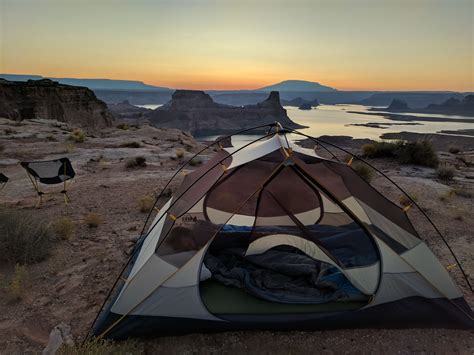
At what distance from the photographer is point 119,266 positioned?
16.8ft

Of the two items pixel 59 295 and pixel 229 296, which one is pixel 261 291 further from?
pixel 59 295

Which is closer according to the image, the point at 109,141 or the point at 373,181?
the point at 373,181

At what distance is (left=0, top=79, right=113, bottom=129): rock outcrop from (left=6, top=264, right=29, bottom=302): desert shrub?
30.5 meters

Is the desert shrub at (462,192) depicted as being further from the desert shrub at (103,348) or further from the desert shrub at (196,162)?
the desert shrub at (103,348)

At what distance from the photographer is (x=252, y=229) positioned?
5508 mm

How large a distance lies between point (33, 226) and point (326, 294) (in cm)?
479

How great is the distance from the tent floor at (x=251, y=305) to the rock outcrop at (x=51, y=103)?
3261cm

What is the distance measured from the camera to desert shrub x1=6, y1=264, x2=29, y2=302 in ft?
13.5

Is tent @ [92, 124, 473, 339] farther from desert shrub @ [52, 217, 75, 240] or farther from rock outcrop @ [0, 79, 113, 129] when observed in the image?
rock outcrop @ [0, 79, 113, 129]

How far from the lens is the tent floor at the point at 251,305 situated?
3814 mm

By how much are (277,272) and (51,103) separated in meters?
37.7

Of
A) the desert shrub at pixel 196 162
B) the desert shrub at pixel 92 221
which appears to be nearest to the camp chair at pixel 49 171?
the desert shrub at pixel 92 221

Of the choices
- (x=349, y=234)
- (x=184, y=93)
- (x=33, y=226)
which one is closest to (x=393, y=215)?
(x=349, y=234)

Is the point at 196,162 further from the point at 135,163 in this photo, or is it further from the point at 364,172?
the point at 364,172
